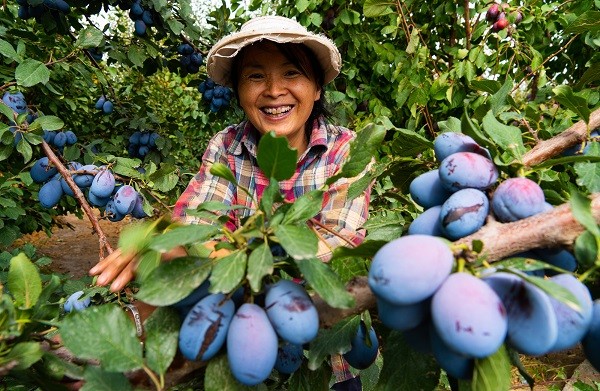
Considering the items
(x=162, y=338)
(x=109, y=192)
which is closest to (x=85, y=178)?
(x=109, y=192)

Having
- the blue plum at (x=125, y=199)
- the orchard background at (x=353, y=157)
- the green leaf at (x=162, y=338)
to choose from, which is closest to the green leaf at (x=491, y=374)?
the orchard background at (x=353, y=157)

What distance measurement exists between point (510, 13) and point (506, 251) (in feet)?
7.65

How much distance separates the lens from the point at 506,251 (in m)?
0.45

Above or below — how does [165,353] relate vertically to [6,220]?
above

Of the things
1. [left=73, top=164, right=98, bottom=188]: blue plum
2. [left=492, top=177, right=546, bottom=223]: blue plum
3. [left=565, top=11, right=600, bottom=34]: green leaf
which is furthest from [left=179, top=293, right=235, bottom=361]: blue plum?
[left=73, top=164, right=98, bottom=188]: blue plum

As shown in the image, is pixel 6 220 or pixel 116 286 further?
pixel 6 220

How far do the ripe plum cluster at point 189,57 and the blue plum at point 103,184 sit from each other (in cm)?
159

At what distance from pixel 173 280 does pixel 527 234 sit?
0.37 metres

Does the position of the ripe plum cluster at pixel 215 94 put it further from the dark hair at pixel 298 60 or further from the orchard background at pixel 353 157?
the dark hair at pixel 298 60

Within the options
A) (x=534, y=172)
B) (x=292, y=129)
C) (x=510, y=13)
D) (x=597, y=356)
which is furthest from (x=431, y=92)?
(x=597, y=356)

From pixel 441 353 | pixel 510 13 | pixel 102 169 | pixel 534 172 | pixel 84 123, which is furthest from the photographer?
pixel 84 123

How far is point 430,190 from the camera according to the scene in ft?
1.92

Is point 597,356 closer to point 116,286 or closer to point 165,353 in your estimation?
point 165,353

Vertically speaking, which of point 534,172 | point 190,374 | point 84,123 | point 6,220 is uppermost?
point 534,172
